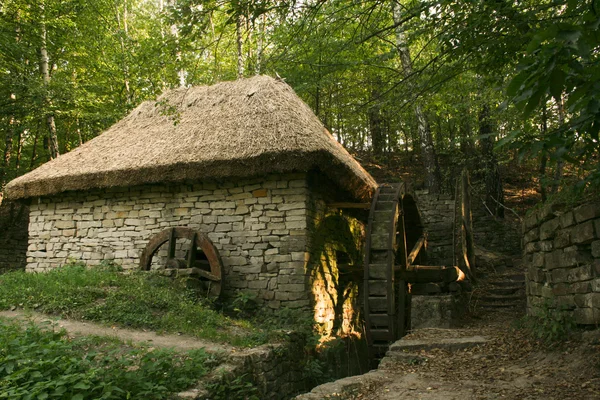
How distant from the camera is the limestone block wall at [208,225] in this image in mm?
6633

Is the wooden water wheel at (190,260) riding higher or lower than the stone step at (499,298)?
higher

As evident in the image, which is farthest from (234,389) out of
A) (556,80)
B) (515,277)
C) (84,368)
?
(515,277)

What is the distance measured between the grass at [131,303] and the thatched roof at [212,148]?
5.47 feet

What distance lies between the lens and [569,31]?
171 centimetres

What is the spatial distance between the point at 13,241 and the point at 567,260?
13.3 m

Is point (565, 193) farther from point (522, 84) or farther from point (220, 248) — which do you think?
point (220, 248)

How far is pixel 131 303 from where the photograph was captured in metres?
5.73

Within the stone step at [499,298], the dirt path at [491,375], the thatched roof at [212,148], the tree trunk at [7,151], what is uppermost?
the tree trunk at [7,151]

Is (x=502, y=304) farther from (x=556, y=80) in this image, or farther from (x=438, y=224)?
(x=556, y=80)

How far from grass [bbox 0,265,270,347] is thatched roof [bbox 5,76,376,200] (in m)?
1.67

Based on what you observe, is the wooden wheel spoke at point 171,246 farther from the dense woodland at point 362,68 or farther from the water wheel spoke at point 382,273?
the water wheel spoke at point 382,273

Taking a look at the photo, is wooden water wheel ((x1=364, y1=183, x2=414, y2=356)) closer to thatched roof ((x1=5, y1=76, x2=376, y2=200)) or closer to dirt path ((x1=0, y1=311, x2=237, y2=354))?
thatched roof ((x1=5, y1=76, x2=376, y2=200))

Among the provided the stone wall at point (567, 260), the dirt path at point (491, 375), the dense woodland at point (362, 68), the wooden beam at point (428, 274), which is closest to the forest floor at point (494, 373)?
the dirt path at point (491, 375)

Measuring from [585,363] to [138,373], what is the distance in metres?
3.37
